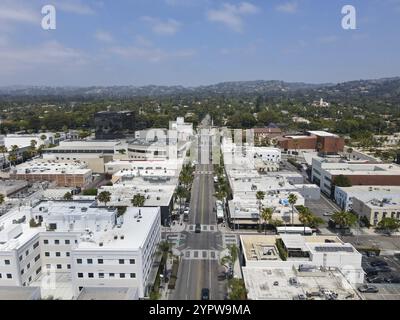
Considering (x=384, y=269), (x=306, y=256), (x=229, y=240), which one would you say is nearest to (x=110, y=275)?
(x=306, y=256)

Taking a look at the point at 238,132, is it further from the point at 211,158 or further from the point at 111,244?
the point at 111,244

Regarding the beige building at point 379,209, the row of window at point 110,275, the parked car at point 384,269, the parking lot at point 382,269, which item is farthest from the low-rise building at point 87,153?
the parked car at point 384,269

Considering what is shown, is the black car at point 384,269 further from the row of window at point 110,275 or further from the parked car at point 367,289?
the row of window at point 110,275

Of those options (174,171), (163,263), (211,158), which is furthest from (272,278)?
(211,158)

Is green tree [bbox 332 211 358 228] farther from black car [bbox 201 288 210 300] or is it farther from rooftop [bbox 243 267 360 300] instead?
black car [bbox 201 288 210 300]

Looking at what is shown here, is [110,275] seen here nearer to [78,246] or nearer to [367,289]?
[78,246]

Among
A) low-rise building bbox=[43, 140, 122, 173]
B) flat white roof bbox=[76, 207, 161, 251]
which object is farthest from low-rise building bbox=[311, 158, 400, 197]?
low-rise building bbox=[43, 140, 122, 173]

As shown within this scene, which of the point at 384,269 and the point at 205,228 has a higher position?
the point at 205,228

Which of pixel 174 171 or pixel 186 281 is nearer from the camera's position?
pixel 186 281
